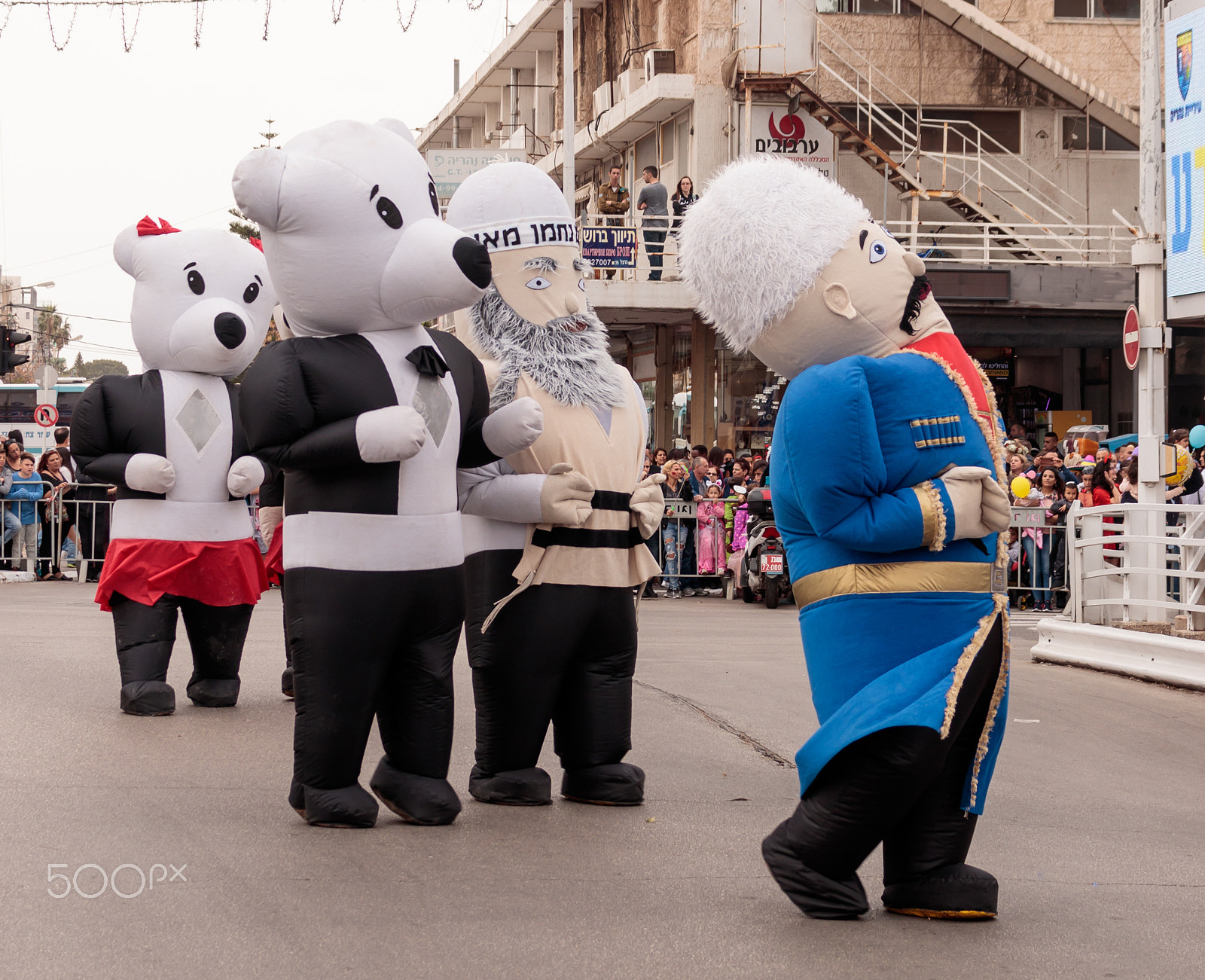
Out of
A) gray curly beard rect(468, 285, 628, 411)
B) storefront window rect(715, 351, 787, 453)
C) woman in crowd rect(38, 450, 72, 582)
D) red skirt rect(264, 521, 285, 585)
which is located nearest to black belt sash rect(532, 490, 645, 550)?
gray curly beard rect(468, 285, 628, 411)

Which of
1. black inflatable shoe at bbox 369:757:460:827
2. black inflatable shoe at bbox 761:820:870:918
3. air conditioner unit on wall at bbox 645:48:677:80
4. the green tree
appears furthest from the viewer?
the green tree

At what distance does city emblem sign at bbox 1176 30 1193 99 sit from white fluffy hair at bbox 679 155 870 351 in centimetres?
811

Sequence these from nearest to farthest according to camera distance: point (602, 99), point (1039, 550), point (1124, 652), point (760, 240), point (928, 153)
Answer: point (760, 240) → point (1124, 652) → point (1039, 550) → point (928, 153) → point (602, 99)

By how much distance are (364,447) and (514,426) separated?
25.5 inches

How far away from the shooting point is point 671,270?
2473cm

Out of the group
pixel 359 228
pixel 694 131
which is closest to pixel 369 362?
pixel 359 228

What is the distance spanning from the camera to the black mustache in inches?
182

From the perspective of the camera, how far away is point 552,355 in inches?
236

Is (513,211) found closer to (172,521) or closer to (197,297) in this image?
(197,297)

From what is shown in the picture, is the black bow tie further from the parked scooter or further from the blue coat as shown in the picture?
the parked scooter

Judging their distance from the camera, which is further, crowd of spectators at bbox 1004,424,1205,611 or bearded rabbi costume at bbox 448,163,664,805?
crowd of spectators at bbox 1004,424,1205,611

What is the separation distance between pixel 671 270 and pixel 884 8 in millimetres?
8156

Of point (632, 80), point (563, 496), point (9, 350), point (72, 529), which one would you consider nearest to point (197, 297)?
point (563, 496)

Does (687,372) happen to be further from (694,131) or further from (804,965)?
(804,965)
